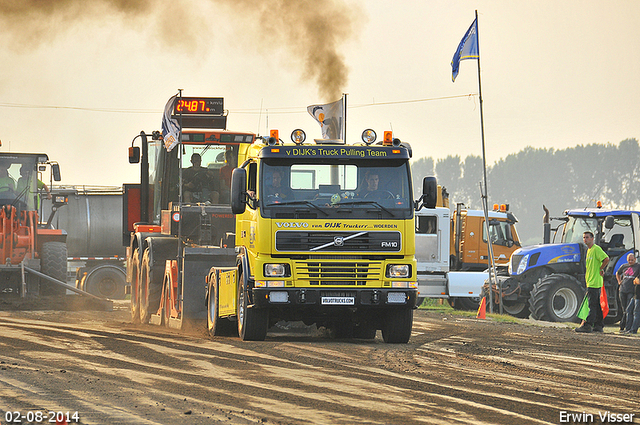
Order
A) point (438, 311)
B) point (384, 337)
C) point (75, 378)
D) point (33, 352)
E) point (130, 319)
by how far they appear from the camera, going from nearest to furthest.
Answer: point (75, 378) < point (33, 352) < point (384, 337) < point (130, 319) < point (438, 311)

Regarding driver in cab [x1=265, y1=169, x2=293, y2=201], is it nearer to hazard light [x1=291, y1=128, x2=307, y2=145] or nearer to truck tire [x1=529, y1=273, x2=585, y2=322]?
hazard light [x1=291, y1=128, x2=307, y2=145]

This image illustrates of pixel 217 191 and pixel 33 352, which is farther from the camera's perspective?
pixel 217 191

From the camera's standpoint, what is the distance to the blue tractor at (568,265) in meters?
21.6

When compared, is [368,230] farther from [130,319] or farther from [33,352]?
[130,319]

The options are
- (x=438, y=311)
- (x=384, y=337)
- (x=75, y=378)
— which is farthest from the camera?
(x=438, y=311)

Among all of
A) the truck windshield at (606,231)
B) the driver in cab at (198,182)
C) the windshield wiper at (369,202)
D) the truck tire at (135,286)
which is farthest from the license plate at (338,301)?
the truck windshield at (606,231)

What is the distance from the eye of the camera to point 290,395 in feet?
29.2

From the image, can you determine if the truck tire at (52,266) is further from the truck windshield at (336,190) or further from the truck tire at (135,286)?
the truck windshield at (336,190)

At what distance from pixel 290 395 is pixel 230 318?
6.43 metres

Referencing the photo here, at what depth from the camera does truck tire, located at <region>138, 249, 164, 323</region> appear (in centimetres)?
1822

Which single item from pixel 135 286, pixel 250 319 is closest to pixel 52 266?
pixel 135 286

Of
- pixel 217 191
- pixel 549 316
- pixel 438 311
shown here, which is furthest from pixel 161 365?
pixel 438 311

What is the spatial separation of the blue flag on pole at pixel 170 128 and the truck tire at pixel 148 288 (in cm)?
224

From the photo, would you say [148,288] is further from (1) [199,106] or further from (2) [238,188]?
(2) [238,188]
